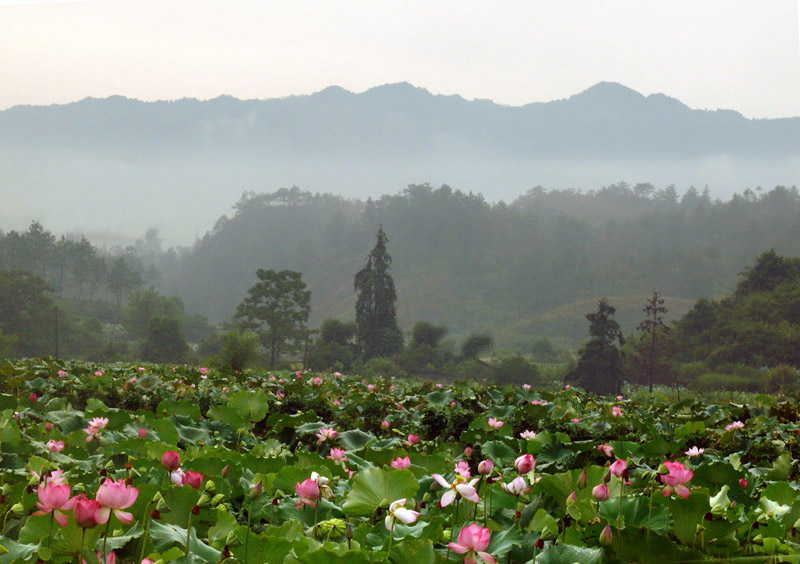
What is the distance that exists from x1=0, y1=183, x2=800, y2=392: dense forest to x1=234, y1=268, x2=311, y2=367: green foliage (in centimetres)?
188

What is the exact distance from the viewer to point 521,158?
106 meters

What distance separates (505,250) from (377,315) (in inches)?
1732

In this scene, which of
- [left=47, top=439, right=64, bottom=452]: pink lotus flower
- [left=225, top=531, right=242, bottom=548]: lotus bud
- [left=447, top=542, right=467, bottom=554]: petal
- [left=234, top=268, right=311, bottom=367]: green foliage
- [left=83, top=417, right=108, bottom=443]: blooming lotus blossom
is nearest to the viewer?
[left=447, top=542, right=467, bottom=554]: petal

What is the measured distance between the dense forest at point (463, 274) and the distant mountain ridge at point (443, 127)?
67.5 feet

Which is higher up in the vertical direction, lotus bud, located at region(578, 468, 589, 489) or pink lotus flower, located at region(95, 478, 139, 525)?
pink lotus flower, located at region(95, 478, 139, 525)

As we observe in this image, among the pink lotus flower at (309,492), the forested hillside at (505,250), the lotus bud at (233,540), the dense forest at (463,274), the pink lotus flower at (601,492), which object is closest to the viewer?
the lotus bud at (233,540)

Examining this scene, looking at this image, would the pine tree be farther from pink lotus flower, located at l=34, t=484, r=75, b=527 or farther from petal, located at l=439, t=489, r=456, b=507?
pink lotus flower, located at l=34, t=484, r=75, b=527

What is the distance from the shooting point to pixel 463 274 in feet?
240

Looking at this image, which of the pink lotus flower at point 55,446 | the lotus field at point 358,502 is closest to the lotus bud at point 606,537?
the lotus field at point 358,502

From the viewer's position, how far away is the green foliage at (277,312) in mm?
33281

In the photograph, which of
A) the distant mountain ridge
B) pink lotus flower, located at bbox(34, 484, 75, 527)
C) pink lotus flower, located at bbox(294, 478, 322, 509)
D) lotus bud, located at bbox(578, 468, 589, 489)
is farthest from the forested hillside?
pink lotus flower, located at bbox(34, 484, 75, 527)

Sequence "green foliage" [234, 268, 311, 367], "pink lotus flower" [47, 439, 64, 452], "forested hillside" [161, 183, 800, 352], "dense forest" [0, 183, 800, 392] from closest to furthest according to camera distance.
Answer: "pink lotus flower" [47, 439, 64, 452], "dense forest" [0, 183, 800, 392], "green foliage" [234, 268, 311, 367], "forested hillside" [161, 183, 800, 352]

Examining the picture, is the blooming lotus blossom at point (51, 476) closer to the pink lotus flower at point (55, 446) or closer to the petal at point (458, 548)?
the pink lotus flower at point (55, 446)

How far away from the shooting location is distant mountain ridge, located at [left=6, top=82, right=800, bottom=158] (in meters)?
103
